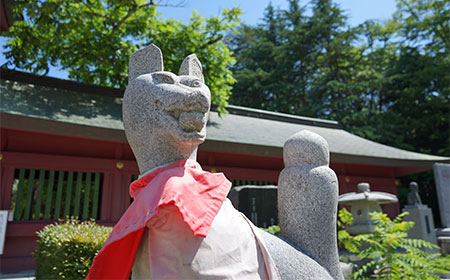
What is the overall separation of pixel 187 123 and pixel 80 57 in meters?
7.52

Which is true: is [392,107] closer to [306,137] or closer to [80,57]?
[80,57]

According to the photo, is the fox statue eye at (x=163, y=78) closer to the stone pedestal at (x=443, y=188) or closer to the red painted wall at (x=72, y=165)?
the red painted wall at (x=72, y=165)

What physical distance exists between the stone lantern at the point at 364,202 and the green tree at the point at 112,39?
3.77m

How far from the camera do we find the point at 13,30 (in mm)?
7477

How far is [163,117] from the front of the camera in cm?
171

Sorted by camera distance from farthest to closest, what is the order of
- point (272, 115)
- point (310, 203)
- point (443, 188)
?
point (272, 115) < point (443, 188) < point (310, 203)

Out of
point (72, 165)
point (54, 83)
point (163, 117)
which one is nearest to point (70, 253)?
point (163, 117)

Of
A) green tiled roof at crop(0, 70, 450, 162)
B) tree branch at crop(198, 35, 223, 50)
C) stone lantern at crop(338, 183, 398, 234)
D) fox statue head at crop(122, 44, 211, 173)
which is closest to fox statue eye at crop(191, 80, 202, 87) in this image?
fox statue head at crop(122, 44, 211, 173)

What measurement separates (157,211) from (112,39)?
7.32 m

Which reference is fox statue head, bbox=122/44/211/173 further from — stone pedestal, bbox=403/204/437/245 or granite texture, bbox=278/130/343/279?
stone pedestal, bbox=403/204/437/245

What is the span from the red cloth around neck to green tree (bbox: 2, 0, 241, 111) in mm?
6585

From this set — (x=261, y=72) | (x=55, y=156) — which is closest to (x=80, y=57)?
(x=55, y=156)

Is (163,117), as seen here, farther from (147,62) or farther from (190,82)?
(147,62)

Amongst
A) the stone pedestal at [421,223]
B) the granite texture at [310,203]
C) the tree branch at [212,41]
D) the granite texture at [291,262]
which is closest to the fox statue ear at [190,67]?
the granite texture at [310,203]
